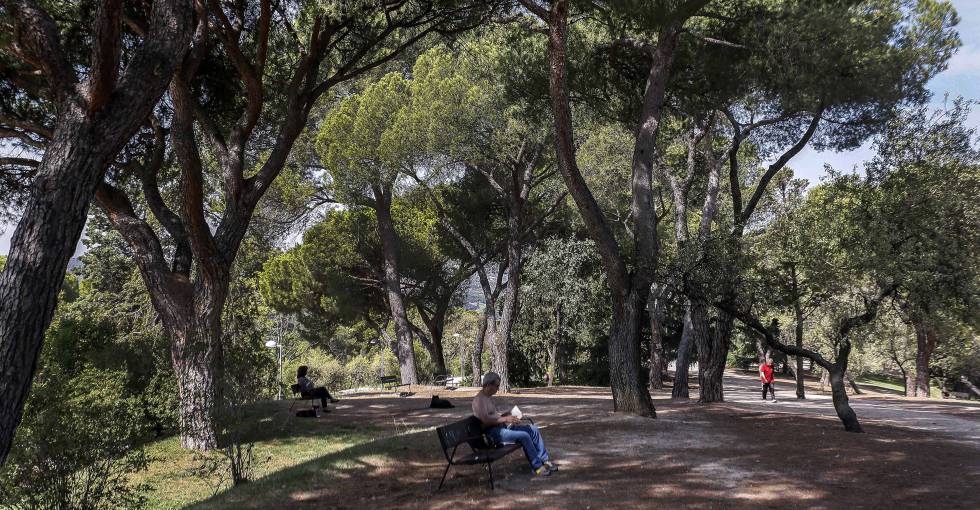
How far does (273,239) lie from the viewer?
22766mm

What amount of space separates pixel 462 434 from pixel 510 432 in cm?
48

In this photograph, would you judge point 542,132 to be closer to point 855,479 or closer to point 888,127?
point 888,127

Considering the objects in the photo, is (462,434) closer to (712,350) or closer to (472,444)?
(472,444)

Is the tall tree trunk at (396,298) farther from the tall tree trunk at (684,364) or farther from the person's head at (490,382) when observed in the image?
the person's head at (490,382)

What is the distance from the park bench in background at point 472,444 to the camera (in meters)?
5.55

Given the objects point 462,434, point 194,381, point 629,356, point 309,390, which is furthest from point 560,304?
point 462,434

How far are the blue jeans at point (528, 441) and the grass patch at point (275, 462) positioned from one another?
Result: 1455mm

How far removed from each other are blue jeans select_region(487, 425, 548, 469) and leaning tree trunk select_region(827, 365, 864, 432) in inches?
227

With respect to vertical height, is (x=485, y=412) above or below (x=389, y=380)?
above

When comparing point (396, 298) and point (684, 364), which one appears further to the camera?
point (396, 298)

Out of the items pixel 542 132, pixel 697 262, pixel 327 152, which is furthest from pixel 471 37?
pixel 697 262

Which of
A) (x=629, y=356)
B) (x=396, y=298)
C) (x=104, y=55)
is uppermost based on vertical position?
(x=104, y=55)

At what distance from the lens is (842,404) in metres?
9.42

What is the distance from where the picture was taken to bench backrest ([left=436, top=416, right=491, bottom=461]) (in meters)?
5.57
